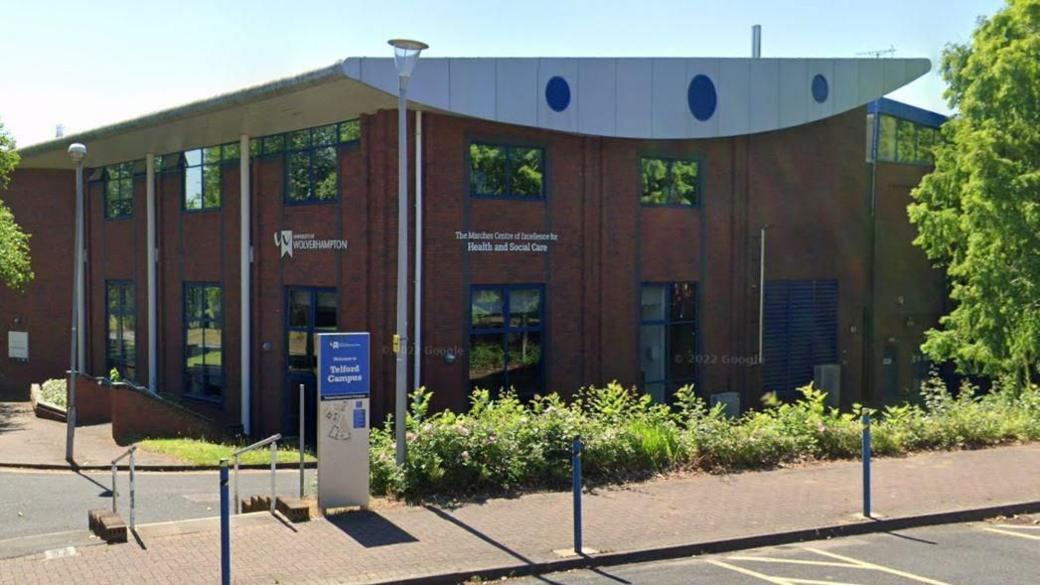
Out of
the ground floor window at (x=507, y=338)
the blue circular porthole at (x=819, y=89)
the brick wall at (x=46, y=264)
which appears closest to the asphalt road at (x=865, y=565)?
the ground floor window at (x=507, y=338)

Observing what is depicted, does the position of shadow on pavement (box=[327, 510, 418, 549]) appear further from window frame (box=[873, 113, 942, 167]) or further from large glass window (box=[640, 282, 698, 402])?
window frame (box=[873, 113, 942, 167])

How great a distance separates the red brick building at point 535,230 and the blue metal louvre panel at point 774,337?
72 mm

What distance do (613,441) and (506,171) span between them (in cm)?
1016

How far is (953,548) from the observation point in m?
9.80

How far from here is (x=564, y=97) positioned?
70.4 feet

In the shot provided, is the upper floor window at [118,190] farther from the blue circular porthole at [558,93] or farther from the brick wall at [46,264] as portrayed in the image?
the blue circular porthole at [558,93]

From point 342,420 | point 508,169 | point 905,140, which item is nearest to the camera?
point 342,420

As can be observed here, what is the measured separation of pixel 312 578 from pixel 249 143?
18.0m

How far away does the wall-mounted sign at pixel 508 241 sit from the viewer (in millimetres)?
21062

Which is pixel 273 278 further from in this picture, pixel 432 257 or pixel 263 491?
pixel 263 491

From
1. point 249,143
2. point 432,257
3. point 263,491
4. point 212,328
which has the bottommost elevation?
point 263,491

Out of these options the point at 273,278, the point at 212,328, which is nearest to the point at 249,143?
the point at 273,278

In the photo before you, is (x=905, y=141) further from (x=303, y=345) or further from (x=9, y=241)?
(x=9, y=241)

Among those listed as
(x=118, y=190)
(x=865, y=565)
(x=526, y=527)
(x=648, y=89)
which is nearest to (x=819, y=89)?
(x=648, y=89)
